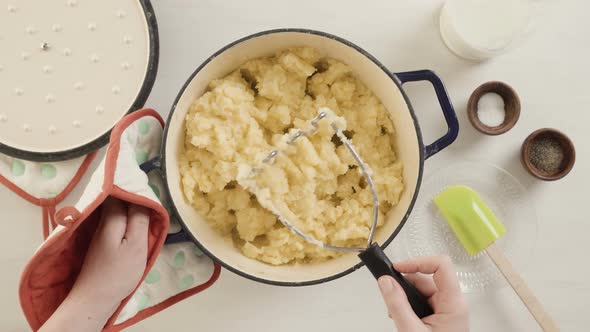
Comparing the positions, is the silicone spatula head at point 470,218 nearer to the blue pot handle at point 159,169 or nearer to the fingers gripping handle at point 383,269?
the fingers gripping handle at point 383,269

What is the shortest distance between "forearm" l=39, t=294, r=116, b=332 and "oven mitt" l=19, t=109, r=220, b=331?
2 centimetres

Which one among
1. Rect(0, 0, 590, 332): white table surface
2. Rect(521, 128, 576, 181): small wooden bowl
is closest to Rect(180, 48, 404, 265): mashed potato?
Rect(0, 0, 590, 332): white table surface

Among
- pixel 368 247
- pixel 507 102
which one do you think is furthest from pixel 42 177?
pixel 507 102

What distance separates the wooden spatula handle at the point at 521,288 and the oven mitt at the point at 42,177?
2.25ft

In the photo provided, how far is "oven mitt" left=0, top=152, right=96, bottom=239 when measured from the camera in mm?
858

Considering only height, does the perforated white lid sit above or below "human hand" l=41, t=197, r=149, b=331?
above

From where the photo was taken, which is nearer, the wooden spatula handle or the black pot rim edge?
the black pot rim edge

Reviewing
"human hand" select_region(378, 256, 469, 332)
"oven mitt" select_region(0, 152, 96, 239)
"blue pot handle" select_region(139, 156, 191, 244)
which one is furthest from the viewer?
"oven mitt" select_region(0, 152, 96, 239)

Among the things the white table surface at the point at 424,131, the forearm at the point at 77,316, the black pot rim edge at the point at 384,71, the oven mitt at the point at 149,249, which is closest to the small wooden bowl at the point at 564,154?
the white table surface at the point at 424,131

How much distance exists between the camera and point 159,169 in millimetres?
772

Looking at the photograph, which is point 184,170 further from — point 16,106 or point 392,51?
point 392,51

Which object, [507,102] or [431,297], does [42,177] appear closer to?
[431,297]

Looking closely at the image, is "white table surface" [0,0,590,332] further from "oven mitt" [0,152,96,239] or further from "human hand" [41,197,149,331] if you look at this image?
"human hand" [41,197,149,331]

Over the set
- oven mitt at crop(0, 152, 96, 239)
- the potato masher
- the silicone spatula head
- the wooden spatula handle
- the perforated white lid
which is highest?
the perforated white lid
